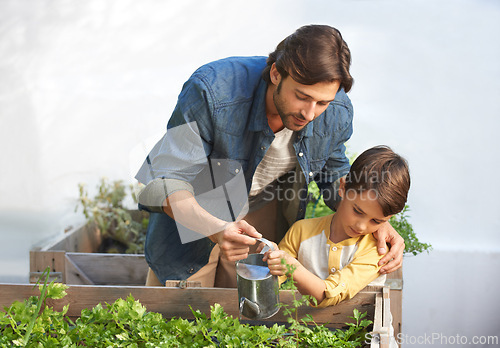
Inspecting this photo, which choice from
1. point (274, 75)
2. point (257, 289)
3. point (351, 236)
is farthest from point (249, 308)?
point (274, 75)

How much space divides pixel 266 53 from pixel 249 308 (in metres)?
2.30

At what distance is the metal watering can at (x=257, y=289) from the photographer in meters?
1.45

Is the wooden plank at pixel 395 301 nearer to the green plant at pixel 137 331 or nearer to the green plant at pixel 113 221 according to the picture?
the green plant at pixel 137 331

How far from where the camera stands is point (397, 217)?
8.49 feet

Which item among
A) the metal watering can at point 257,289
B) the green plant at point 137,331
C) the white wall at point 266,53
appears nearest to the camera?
the green plant at point 137,331

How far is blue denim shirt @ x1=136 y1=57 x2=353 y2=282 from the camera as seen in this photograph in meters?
1.77

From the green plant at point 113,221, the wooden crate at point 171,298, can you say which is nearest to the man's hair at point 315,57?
the wooden crate at point 171,298

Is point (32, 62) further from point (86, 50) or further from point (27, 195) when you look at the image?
point (27, 195)

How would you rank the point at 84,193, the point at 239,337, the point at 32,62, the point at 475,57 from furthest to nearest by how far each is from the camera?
1. the point at 32,62
2. the point at 84,193
3. the point at 475,57
4. the point at 239,337

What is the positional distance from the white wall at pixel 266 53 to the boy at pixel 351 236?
875 mm

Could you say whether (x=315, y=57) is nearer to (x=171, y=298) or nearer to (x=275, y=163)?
(x=275, y=163)

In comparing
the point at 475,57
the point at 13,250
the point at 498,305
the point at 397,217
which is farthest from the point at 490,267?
the point at 13,250

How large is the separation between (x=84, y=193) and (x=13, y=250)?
81 centimetres

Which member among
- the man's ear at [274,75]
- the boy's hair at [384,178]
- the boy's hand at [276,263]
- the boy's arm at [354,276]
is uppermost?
the man's ear at [274,75]
